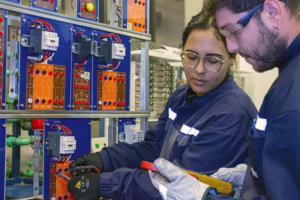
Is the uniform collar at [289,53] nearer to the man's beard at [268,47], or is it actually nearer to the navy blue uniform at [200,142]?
the man's beard at [268,47]

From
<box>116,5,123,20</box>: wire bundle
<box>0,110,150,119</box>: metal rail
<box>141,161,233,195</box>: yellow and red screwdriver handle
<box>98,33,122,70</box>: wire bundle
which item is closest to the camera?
<box>141,161,233,195</box>: yellow and red screwdriver handle

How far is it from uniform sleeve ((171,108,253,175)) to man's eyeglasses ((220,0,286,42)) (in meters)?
0.50

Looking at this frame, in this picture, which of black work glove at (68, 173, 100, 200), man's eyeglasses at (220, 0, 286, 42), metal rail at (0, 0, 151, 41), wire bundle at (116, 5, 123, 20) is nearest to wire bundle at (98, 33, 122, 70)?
metal rail at (0, 0, 151, 41)

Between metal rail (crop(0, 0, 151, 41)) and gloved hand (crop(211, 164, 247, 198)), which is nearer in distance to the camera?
gloved hand (crop(211, 164, 247, 198))

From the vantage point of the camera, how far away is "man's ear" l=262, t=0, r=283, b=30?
0.86 meters

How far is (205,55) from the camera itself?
1.66 metres

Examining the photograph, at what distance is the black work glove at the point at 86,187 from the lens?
1.46 metres

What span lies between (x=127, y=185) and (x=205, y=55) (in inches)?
33.3

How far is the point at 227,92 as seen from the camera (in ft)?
5.36

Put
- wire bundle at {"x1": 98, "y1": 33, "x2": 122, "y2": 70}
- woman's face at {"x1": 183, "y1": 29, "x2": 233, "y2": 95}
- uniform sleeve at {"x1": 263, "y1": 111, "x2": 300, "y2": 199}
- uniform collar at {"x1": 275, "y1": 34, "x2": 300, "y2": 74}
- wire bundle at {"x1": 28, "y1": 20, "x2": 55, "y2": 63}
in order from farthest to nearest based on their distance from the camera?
wire bundle at {"x1": 98, "y1": 33, "x2": 122, "y2": 70} → wire bundle at {"x1": 28, "y1": 20, "x2": 55, "y2": 63} → woman's face at {"x1": 183, "y1": 29, "x2": 233, "y2": 95} → uniform collar at {"x1": 275, "y1": 34, "x2": 300, "y2": 74} → uniform sleeve at {"x1": 263, "y1": 111, "x2": 300, "y2": 199}

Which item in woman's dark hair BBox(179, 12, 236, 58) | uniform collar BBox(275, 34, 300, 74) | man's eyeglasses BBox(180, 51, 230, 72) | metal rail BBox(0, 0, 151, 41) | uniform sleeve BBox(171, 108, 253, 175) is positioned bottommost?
uniform sleeve BBox(171, 108, 253, 175)

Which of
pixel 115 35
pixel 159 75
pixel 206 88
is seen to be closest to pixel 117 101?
pixel 115 35

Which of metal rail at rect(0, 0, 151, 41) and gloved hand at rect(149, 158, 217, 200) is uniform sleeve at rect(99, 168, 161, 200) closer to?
gloved hand at rect(149, 158, 217, 200)

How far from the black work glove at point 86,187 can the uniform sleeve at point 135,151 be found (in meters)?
0.32
